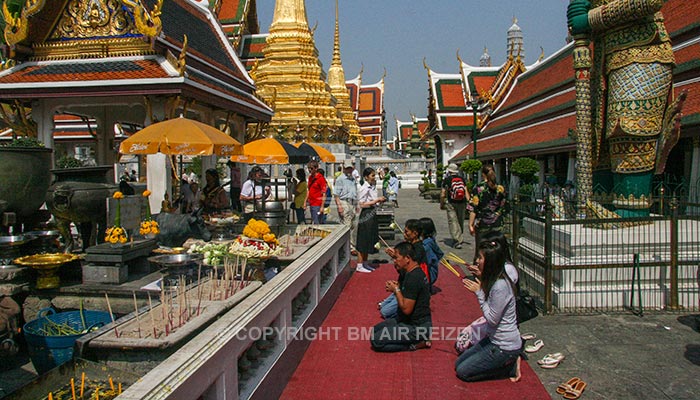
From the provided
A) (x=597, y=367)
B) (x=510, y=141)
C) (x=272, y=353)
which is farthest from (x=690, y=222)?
(x=510, y=141)

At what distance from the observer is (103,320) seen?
477cm

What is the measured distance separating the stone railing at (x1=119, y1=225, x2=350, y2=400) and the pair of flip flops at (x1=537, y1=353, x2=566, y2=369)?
7.41 feet

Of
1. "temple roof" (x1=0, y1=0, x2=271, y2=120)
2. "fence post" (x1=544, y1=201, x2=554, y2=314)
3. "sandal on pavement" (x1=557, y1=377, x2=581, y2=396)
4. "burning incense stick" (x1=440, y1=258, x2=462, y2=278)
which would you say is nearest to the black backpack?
"burning incense stick" (x1=440, y1=258, x2=462, y2=278)

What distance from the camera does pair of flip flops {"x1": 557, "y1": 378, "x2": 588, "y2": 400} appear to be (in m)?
4.35

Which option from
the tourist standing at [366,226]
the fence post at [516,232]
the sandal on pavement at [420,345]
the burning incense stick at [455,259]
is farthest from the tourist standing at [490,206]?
the sandal on pavement at [420,345]

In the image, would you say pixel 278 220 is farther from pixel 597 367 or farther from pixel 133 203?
pixel 597 367

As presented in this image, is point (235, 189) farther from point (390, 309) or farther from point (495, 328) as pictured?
point (495, 328)

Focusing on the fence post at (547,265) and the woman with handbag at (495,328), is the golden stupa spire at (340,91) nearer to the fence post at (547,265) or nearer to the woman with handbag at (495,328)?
the fence post at (547,265)

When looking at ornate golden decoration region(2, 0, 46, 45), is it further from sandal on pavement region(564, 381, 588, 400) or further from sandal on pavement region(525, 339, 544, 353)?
sandal on pavement region(564, 381, 588, 400)

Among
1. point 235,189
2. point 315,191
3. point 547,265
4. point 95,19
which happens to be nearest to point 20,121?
point 95,19

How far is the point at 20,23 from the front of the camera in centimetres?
1051

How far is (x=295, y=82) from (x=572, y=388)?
22658 millimetres

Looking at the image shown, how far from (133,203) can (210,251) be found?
143 cm

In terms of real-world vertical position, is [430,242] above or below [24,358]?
above
